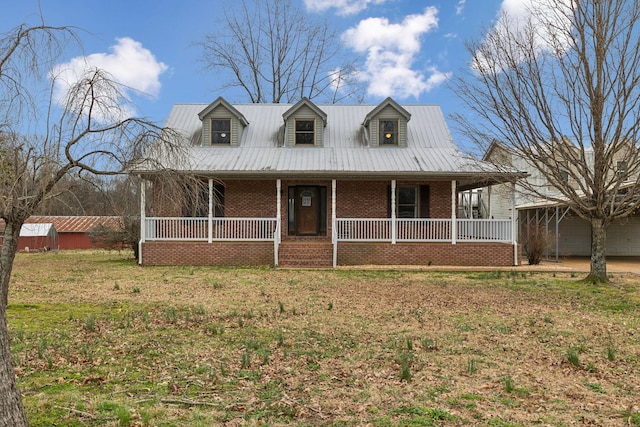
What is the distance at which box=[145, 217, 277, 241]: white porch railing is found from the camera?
54.1 ft

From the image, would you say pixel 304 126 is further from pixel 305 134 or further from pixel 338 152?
pixel 338 152

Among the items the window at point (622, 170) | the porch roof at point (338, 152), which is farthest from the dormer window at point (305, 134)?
the window at point (622, 170)

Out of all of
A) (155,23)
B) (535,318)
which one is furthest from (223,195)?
(535,318)

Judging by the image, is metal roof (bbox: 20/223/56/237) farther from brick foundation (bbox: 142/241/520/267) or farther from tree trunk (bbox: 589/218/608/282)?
tree trunk (bbox: 589/218/608/282)

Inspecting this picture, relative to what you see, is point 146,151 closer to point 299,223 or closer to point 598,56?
point 598,56

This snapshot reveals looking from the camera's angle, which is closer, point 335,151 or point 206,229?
point 206,229

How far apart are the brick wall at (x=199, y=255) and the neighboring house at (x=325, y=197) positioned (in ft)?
0.12

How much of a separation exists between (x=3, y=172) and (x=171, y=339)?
2.82 metres

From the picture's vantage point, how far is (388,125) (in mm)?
18969

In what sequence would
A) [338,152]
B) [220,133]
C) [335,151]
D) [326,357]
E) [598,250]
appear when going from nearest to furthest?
[326,357] → [598,250] → [338,152] → [335,151] → [220,133]

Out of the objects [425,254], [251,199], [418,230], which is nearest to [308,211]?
[251,199]

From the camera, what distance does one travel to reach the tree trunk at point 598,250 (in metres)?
11.7

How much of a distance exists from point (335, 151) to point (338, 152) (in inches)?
6.6

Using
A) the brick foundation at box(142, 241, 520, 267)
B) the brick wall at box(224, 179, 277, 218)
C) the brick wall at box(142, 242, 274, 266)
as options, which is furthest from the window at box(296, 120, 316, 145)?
the brick wall at box(142, 242, 274, 266)
